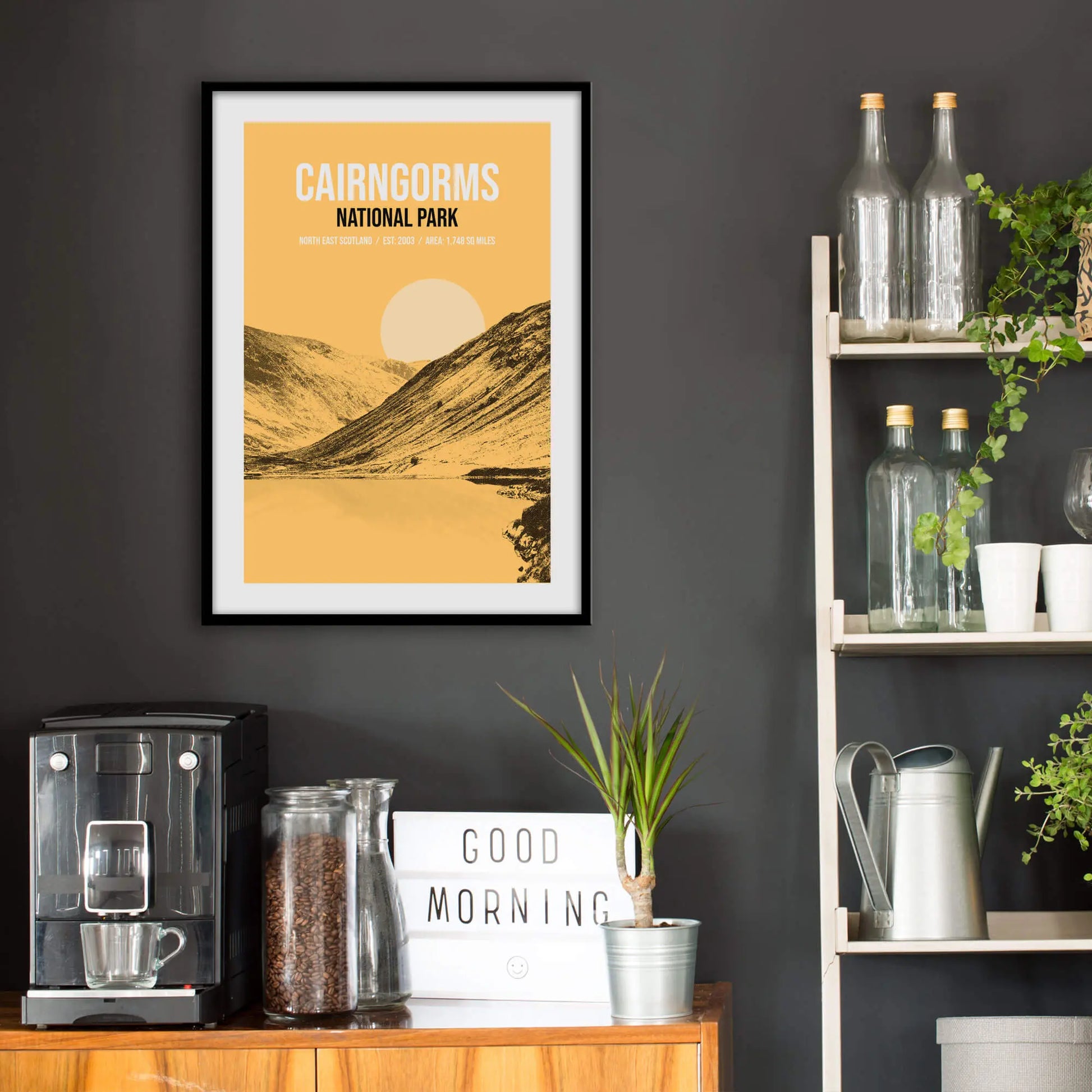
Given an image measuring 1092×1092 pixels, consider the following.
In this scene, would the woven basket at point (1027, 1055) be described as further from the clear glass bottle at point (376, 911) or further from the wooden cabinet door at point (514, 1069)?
the clear glass bottle at point (376, 911)

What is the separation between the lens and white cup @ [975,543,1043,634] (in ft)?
5.83

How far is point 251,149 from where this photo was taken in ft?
6.66

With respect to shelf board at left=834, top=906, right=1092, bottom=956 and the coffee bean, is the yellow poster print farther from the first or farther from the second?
shelf board at left=834, top=906, right=1092, bottom=956

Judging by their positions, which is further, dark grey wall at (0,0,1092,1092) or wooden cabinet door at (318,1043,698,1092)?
dark grey wall at (0,0,1092,1092)

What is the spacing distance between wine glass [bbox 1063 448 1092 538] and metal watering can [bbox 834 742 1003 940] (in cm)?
39

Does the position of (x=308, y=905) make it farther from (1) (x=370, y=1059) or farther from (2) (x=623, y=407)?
(2) (x=623, y=407)

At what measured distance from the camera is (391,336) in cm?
203

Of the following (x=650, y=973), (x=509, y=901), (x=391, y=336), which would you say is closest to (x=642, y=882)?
(x=650, y=973)

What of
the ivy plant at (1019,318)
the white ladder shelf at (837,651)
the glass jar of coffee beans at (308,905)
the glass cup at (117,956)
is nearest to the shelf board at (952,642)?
the white ladder shelf at (837,651)

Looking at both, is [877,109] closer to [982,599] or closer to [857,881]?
[982,599]

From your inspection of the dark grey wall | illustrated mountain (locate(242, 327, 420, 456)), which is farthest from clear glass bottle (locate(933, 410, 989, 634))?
illustrated mountain (locate(242, 327, 420, 456))

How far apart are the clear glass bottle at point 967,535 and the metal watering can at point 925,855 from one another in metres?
0.20

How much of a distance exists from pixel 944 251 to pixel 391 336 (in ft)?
2.87

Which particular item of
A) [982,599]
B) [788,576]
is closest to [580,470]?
[788,576]
